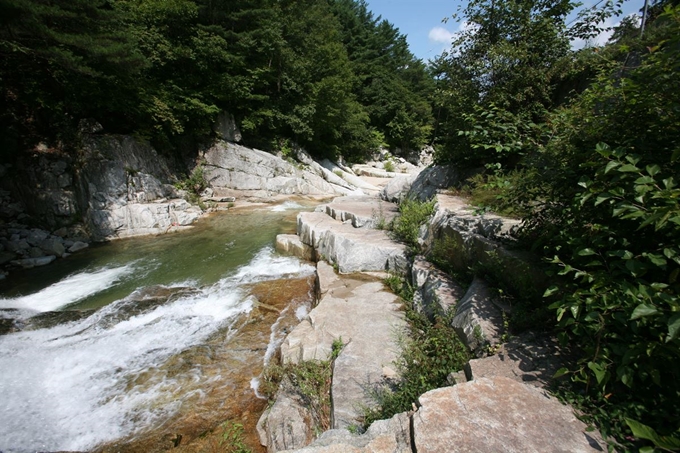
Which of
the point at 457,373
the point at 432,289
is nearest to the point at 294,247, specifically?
the point at 432,289

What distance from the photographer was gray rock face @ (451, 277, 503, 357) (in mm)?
3346

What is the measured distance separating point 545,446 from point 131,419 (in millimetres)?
4954

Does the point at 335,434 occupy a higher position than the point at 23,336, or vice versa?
the point at 335,434

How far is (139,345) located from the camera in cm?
554

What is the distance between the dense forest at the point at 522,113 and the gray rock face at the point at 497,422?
20 cm

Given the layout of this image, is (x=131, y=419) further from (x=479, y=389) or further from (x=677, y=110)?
(x=677, y=110)

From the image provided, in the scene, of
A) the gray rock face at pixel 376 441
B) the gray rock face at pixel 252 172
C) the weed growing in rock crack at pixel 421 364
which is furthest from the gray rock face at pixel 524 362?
the gray rock face at pixel 252 172

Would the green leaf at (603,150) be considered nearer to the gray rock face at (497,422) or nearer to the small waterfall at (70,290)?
the gray rock face at (497,422)

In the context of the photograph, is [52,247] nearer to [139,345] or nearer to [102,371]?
[139,345]

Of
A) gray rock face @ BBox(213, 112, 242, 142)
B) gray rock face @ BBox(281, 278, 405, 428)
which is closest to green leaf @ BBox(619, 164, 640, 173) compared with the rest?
gray rock face @ BBox(281, 278, 405, 428)

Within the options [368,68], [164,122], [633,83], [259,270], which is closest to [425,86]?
[368,68]

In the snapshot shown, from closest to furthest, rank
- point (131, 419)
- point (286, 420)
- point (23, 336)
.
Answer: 1. point (286, 420)
2. point (131, 419)
3. point (23, 336)

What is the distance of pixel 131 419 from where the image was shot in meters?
4.10

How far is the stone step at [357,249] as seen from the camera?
22.6 ft
